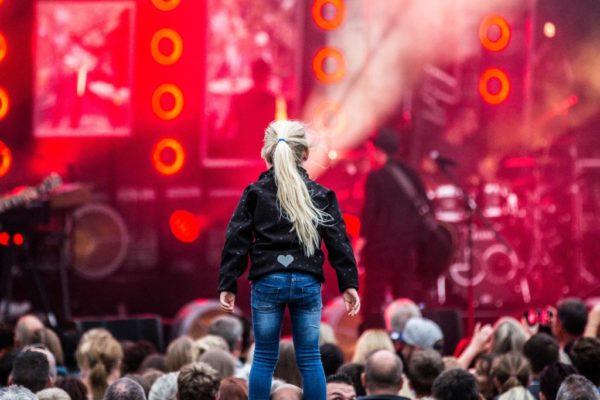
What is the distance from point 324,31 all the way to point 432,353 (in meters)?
7.46

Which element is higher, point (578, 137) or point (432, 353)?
point (578, 137)

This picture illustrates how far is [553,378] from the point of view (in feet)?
19.7

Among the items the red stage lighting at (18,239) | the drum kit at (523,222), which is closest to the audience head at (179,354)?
the red stage lighting at (18,239)

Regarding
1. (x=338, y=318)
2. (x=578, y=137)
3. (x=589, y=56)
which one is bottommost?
(x=338, y=318)

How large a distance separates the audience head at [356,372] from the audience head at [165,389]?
111cm

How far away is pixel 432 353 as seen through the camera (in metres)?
6.57

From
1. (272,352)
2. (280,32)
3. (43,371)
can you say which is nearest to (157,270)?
(280,32)

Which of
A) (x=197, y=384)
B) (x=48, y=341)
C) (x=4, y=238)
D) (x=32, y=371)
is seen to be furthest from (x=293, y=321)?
Answer: (x=4, y=238)

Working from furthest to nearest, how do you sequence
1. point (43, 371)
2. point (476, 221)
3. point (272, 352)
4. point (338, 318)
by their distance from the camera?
point (476, 221)
point (338, 318)
point (43, 371)
point (272, 352)

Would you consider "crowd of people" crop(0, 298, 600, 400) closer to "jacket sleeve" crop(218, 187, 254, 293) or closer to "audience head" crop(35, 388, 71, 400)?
"audience head" crop(35, 388, 71, 400)

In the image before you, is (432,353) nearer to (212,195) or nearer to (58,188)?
(58,188)

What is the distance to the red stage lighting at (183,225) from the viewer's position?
44.8ft

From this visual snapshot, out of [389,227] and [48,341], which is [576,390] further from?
[389,227]

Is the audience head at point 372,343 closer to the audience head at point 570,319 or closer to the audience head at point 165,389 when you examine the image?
the audience head at point 570,319
